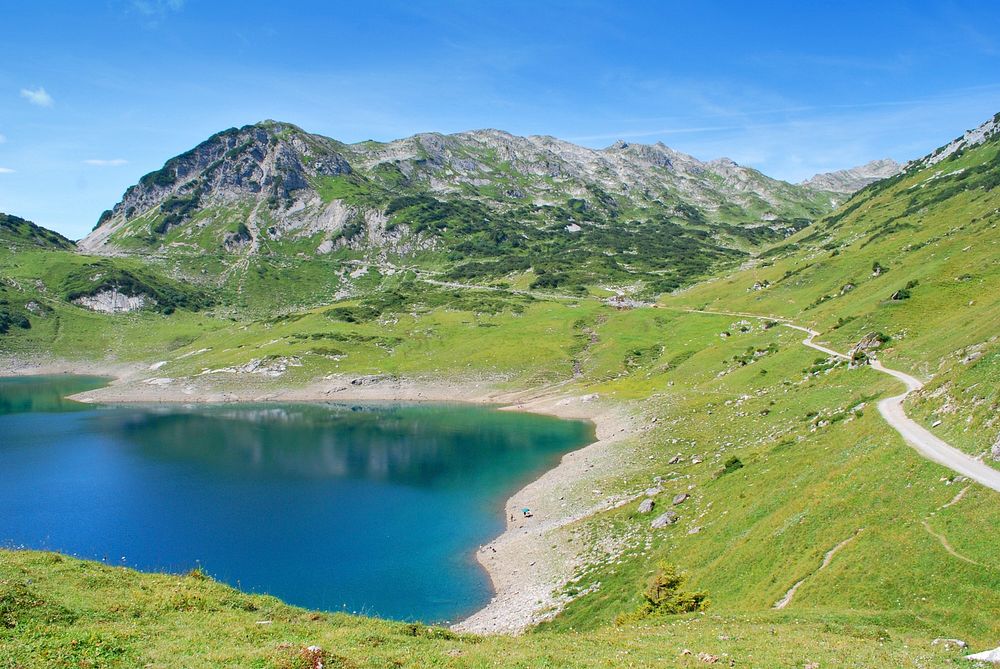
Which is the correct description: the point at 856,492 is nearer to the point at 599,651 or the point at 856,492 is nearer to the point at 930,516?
the point at 930,516

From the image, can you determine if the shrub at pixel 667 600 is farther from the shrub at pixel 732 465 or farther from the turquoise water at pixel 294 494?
the shrub at pixel 732 465

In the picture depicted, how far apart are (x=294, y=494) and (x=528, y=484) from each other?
32.9 m

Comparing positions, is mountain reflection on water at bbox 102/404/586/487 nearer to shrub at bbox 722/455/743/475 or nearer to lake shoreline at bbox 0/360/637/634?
lake shoreline at bbox 0/360/637/634

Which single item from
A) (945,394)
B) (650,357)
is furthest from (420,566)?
(650,357)

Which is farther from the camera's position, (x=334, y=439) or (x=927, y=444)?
(x=334, y=439)

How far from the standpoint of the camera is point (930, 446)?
36188 mm

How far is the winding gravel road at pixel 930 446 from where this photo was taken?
30500 mm

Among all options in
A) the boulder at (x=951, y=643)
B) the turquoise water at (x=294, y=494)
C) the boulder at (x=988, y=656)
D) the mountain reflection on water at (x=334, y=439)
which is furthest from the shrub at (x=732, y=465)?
the mountain reflection on water at (x=334, y=439)

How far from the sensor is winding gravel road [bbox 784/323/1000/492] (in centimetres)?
3050

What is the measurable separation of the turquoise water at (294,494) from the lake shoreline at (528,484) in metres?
3.16

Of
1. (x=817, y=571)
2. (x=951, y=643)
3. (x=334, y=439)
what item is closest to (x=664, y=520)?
(x=817, y=571)

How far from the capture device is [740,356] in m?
110

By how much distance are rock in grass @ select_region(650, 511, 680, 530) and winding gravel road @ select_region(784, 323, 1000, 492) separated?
1828cm

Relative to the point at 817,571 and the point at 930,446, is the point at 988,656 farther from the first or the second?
the point at 930,446
